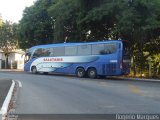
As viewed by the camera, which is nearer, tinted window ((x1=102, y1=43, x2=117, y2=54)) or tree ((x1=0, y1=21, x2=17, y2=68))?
tinted window ((x1=102, y1=43, x2=117, y2=54))

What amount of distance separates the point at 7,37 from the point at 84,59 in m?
34.3

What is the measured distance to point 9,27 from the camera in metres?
65.9

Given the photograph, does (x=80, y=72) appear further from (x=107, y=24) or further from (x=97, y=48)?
(x=107, y=24)

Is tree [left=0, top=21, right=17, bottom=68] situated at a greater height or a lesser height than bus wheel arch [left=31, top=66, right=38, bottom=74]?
greater

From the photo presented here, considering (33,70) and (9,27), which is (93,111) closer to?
(33,70)

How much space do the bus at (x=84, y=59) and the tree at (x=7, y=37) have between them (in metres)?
26.2

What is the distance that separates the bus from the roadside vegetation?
194cm

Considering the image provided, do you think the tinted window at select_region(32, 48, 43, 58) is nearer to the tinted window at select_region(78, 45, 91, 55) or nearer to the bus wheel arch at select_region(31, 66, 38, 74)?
the bus wheel arch at select_region(31, 66, 38, 74)

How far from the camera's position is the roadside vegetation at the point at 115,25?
31.2 m

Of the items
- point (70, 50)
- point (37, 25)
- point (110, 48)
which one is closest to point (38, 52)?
point (70, 50)

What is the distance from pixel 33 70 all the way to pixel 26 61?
133 centimetres

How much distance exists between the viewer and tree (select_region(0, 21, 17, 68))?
65375mm

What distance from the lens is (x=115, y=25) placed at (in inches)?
1335

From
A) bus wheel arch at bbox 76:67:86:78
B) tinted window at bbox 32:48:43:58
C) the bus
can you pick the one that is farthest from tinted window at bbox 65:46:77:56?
tinted window at bbox 32:48:43:58
